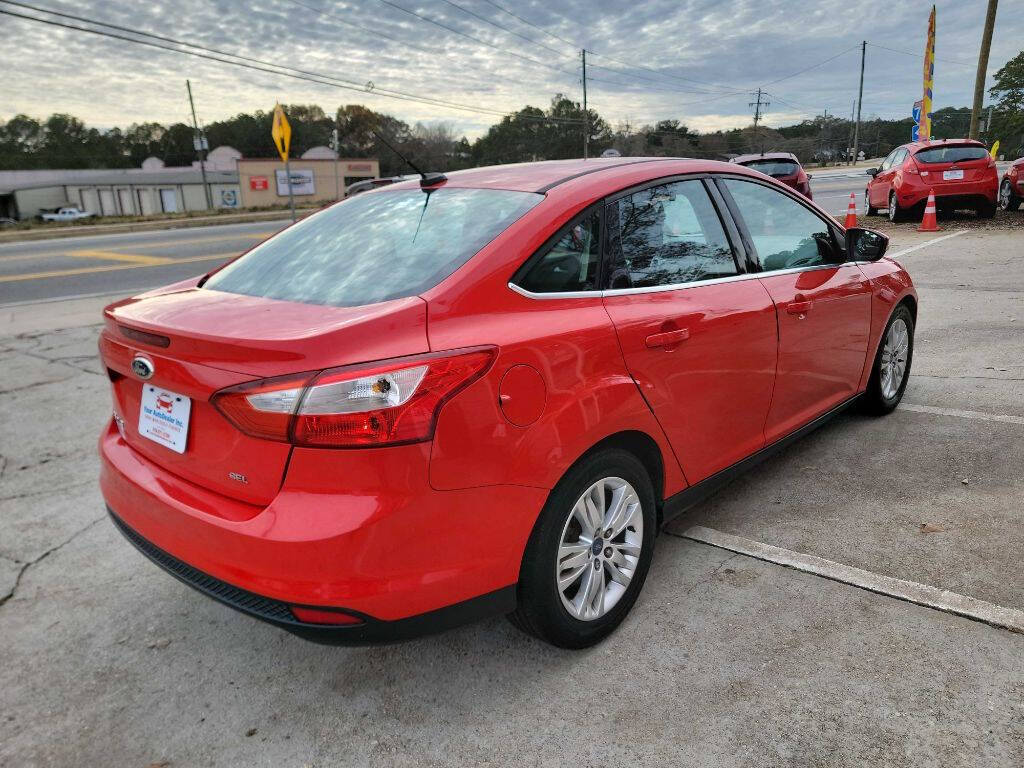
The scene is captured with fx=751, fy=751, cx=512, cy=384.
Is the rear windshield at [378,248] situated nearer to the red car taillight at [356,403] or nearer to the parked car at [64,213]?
the red car taillight at [356,403]

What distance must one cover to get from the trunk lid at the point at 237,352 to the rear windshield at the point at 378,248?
0.13 metres

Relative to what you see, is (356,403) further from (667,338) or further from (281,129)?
(281,129)

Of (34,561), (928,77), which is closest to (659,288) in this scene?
(34,561)

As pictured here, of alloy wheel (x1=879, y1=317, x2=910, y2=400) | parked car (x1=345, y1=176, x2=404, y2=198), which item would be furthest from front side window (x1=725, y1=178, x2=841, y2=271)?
parked car (x1=345, y1=176, x2=404, y2=198)

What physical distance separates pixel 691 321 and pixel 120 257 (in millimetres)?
16242

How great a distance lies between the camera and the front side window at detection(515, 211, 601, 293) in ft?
7.70

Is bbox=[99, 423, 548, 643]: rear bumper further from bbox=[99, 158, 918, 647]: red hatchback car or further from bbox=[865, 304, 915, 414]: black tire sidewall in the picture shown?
bbox=[865, 304, 915, 414]: black tire sidewall

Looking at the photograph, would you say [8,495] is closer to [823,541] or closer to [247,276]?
[247,276]

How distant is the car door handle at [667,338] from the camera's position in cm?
258

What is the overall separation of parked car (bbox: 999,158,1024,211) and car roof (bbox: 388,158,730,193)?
1488 centimetres

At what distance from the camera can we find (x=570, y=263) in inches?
97.3

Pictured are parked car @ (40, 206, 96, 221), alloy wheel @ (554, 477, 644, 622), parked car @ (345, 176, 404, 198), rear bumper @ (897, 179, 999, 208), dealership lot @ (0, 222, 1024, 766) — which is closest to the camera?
dealership lot @ (0, 222, 1024, 766)

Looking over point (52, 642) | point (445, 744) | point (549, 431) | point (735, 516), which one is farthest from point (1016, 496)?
point (52, 642)

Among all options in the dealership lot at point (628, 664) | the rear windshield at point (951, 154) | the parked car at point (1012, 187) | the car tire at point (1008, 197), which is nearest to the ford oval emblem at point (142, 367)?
the dealership lot at point (628, 664)
